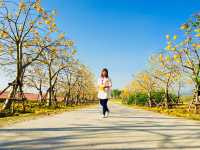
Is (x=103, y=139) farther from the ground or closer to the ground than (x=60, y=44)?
closer to the ground

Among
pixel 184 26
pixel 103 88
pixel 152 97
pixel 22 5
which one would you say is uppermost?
pixel 22 5

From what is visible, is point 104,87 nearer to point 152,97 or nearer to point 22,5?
point 22,5

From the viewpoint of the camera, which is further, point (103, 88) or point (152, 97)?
point (152, 97)

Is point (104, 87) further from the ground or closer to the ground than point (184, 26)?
closer to the ground

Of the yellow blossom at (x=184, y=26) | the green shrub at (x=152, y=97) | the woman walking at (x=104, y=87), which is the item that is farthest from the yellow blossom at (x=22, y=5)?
the green shrub at (x=152, y=97)

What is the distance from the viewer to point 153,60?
153 feet

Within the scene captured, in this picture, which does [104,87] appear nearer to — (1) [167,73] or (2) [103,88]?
(2) [103,88]

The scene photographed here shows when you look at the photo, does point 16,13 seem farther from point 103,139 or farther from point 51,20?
point 103,139

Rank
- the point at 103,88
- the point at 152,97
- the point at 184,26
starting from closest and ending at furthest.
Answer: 1. the point at 103,88
2. the point at 184,26
3. the point at 152,97

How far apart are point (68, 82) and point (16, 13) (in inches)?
1137

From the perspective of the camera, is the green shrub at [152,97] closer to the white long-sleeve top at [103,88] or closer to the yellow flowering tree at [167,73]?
the yellow flowering tree at [167,73]

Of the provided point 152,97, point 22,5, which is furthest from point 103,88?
point 152,97

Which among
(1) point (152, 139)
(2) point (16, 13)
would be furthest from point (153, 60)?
(1) point (152, 139)

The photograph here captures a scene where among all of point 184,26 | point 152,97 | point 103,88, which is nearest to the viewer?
point 103,88
